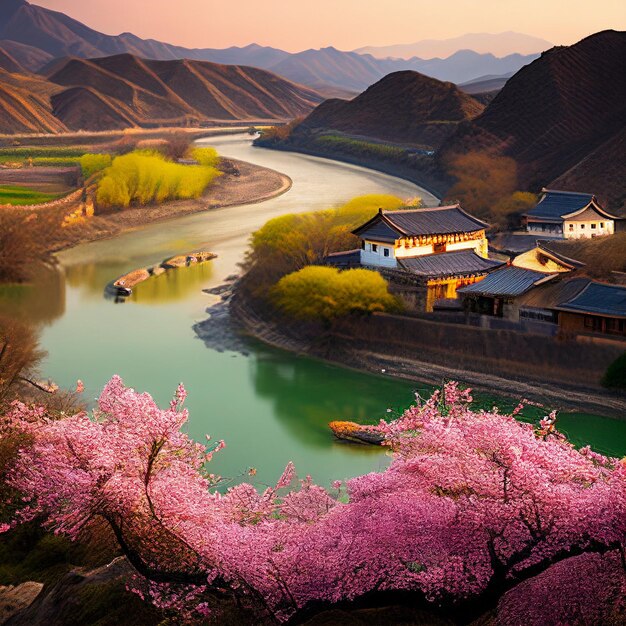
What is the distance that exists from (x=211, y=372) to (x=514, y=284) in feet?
18.5

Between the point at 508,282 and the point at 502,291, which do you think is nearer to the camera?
Result: the point at 502,291

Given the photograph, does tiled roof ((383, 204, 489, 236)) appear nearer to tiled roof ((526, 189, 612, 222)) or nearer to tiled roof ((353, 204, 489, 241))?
tiled roof ((353, 204, 489, 241))

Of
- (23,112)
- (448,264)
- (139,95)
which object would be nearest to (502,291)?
(448,264)

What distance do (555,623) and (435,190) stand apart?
39.0 meters

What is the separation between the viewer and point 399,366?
57.2 ft

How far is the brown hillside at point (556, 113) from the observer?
40500mm

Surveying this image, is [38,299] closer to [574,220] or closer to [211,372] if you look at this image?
[211,372]

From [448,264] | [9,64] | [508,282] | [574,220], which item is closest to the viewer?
[508,282]

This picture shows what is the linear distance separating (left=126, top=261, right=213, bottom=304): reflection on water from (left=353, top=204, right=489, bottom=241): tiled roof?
5594 millimetres

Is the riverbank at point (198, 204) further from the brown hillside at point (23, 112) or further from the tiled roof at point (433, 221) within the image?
the brown hillside at point (23, 112)

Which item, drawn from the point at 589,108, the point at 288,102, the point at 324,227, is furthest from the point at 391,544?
the point at 288,102

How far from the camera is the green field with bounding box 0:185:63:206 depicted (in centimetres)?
3634

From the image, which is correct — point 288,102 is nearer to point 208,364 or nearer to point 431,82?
point 431,82

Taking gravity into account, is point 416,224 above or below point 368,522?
below
